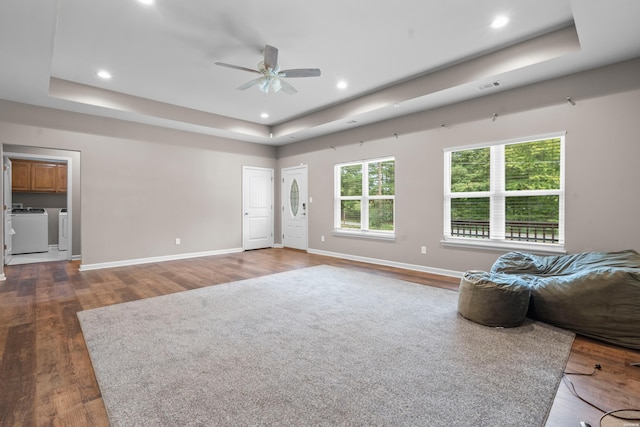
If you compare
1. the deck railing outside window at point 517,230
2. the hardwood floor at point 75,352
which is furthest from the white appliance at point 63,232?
the deck railing outside window at point 517,230

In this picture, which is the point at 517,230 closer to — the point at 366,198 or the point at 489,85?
the point at 489,85

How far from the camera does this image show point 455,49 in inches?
139

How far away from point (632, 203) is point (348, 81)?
376 cm

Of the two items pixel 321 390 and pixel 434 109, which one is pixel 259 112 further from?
pixel 321 390

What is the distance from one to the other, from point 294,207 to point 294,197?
0.25 meters

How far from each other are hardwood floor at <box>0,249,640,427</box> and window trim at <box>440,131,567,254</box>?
70cm

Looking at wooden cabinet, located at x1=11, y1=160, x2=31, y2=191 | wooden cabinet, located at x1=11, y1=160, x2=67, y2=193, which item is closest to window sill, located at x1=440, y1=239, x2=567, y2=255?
wooden cabinet, located at x1=11, y1=160, x2=67, y2=193

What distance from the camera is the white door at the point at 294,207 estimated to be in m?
7.29

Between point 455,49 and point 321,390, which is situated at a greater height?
point 455,49

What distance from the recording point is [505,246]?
4133 mm

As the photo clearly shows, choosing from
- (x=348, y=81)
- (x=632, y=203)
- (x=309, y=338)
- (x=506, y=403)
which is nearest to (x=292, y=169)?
(x=348, y=81)

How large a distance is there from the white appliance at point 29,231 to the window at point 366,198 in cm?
681

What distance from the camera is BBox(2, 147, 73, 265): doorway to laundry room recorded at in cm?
629

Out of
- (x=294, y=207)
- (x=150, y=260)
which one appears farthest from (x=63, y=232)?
(x=294, y=207)
